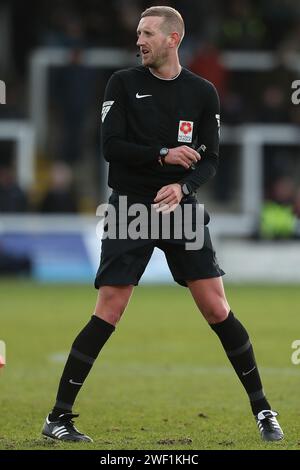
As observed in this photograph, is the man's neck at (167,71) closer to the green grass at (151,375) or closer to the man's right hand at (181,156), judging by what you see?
the man's right hand at (181,156)

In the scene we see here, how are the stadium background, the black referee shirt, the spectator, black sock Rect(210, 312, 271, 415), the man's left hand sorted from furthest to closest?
1. the spectator
2. the stadium background
3. black sock Rect(210, 312, 271, 415)
4. the black referee shirt
5. the man's left hand

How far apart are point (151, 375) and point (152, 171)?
3372 millimetres

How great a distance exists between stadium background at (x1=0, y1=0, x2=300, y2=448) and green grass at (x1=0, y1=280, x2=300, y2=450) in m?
0.24

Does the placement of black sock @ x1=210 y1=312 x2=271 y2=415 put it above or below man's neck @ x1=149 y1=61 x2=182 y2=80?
below

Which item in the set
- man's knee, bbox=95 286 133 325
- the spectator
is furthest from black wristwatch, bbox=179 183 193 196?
the spectator

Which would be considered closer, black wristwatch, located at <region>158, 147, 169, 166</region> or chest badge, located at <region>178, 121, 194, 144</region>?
black wristwatch, located at <region>158, 147, 169, 166</region>

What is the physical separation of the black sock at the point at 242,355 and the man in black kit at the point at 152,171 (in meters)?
0.02

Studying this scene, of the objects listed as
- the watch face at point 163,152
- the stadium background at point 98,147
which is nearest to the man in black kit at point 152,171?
the watch face at point 163,152

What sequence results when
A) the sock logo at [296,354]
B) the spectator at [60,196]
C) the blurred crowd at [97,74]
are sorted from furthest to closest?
the blurred crowd at [97,74], the spectator at [60,196], the sock logo at [296,354]

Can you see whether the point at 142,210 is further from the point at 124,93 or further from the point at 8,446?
the point at 8,446

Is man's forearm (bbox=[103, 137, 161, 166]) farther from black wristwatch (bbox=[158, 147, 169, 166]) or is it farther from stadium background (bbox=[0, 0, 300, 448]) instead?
stadium background (bbox=[0, 0, 300, 448])

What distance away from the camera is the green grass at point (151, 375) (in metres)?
7.29

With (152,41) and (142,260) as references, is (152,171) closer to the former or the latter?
(142,260)

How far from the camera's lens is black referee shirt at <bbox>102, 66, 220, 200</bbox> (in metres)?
7.00
